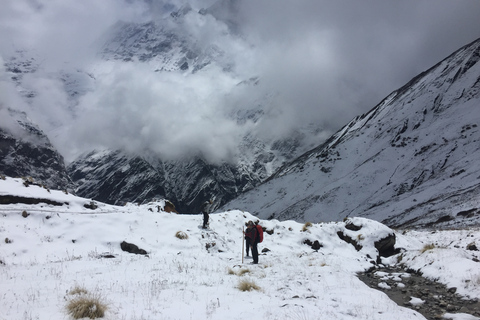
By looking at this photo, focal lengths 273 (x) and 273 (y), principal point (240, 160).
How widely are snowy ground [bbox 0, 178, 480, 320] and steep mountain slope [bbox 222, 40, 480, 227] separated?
4032cm

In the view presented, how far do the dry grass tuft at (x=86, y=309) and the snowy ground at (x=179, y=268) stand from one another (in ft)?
0.47

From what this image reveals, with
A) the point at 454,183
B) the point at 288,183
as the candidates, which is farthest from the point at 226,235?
the point at 288,183

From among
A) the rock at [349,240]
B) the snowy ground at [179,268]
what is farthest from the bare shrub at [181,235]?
the rock at [349,240]

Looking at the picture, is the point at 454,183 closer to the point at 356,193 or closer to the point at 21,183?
Result: the point at 356,193

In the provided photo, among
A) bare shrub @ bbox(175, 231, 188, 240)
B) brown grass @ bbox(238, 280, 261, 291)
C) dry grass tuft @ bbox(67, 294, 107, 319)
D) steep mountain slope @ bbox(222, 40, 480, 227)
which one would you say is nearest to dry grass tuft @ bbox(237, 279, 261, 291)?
brown grass @ bbox(238, 280, 261, 291)

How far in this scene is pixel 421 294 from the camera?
9.19 meters

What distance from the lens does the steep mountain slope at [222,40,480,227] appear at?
205 feet

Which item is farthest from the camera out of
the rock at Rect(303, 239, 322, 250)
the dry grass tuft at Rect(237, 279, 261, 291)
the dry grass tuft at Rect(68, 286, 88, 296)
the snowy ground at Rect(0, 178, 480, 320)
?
the rock at Rect(303, 239, 322, 250)

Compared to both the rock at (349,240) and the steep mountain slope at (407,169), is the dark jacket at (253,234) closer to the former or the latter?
the rock at (349,240)

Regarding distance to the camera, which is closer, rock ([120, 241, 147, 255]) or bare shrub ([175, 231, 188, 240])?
rock ([120, 241, 147, 255])

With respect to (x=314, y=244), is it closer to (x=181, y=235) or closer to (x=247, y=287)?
(x=181, y=235)

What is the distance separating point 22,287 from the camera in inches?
304

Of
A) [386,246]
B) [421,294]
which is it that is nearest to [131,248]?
[421,294]

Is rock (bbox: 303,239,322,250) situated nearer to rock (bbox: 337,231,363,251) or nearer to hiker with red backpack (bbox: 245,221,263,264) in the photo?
rock (bbox: 337,231,363,251)
